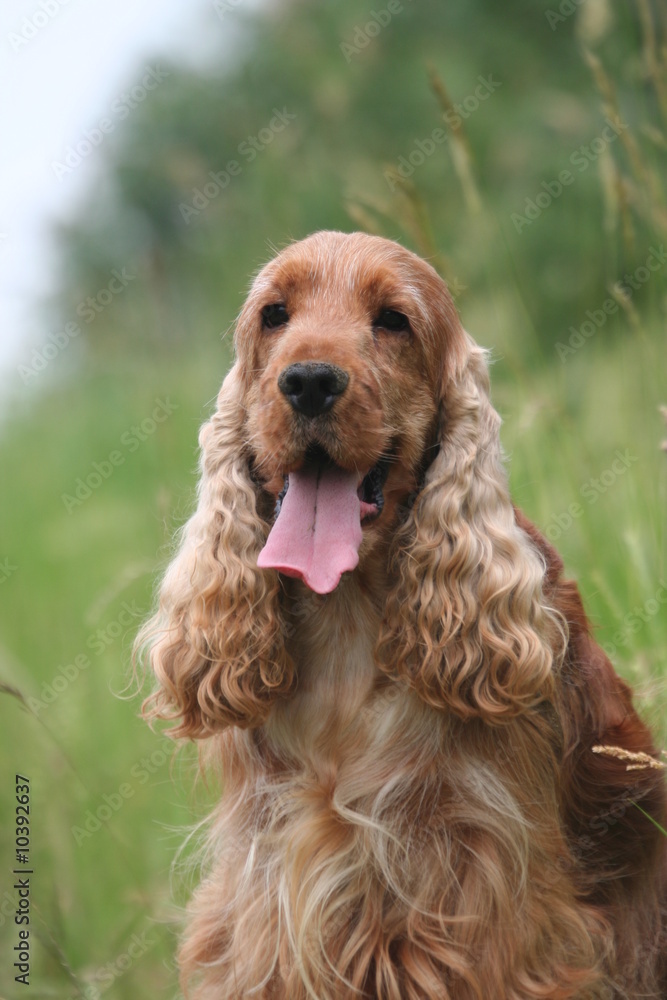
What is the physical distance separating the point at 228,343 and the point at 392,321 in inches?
30.4

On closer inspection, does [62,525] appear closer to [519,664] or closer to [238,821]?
[238,821]

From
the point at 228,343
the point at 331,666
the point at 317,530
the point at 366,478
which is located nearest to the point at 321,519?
the point at 317,530

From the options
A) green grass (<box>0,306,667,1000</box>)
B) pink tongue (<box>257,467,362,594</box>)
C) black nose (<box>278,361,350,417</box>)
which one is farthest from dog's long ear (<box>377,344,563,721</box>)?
green grass (<box>0,306,667,1000</box>)

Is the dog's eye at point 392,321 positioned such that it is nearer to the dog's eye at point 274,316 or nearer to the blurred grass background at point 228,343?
the dog's eye at point 274,316

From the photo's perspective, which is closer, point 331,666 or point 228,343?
point 331,666

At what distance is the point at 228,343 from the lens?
331cm

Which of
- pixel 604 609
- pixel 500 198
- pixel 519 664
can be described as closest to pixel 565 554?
pixel 604 609

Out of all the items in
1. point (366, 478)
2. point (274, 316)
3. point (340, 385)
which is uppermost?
point (274, 316)

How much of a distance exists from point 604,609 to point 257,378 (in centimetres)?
150

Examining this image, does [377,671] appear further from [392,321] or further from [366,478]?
[392,321]

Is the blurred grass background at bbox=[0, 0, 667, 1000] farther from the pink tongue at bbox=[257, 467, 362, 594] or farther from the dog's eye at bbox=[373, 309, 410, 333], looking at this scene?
the pink tongue at bbox=[257, 467, 362, 594]

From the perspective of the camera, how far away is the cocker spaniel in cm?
253

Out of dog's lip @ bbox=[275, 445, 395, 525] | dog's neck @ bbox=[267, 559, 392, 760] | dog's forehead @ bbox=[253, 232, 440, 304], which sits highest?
dog's forehead @ bbox=[253, 232, 440, 304]

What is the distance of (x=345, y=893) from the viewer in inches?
103
